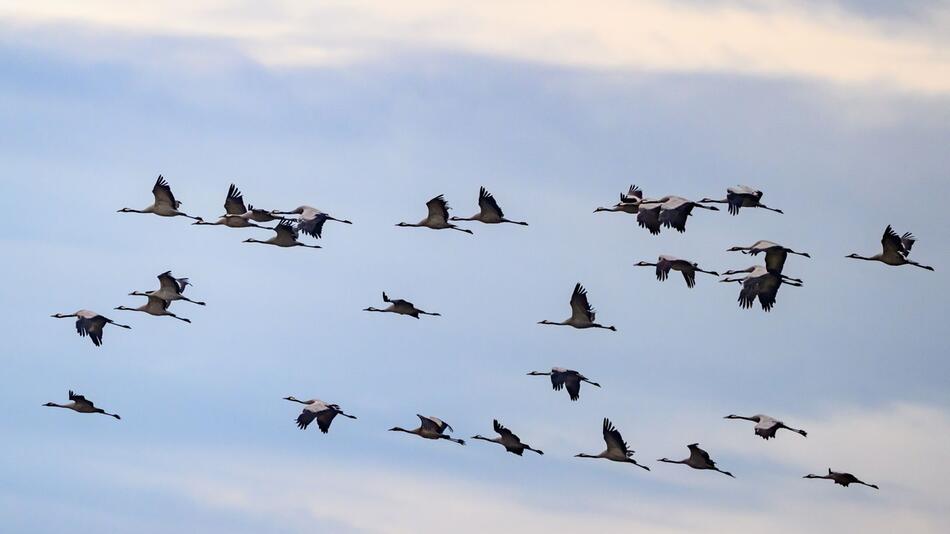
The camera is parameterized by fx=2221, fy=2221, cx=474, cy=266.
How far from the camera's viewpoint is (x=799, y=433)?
7019 centimetres

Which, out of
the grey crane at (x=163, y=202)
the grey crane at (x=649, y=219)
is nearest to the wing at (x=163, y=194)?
the grey crane at (x=163, y=202)

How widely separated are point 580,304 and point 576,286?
2.45ft

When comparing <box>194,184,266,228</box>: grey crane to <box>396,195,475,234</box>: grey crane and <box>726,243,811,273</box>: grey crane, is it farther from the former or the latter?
<box>726,243,811,273</box>: grey crane

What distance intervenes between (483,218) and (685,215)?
385 inches

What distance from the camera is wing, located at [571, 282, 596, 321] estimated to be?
7681cm

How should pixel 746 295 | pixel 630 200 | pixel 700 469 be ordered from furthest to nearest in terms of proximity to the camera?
pixel 630 200 < pixel 700 469 < pixel 746 295

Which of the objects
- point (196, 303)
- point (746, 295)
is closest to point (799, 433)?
point (746, 295)

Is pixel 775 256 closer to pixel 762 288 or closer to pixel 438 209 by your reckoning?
pixel 762 288

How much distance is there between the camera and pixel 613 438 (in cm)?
7619

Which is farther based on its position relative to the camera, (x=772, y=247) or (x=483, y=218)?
(x=483, y=218)

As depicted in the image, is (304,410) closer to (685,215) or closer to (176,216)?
(176,216)

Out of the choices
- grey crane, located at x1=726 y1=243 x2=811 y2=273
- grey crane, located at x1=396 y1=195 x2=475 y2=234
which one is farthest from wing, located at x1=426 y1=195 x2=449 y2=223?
grey crane, located at x1=726 y1=243 x2=811 y2=273

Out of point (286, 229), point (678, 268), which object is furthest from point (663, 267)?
point (286, 229)

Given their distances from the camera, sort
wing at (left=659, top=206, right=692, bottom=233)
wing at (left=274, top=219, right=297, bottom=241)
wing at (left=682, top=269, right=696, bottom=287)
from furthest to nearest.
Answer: wing at (left=274, top=219, right=297, bottom=241), wing at (left=682, top=269, right=696, bottom=287), wing at (left=659, top=206, right=692, bottom=233)
